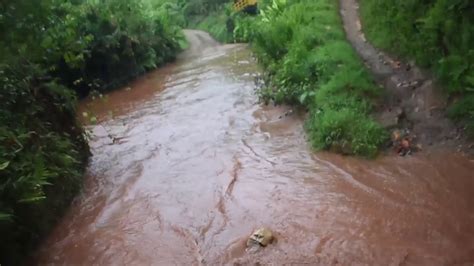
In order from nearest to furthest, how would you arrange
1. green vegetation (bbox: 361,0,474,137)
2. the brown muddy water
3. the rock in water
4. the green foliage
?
1. the brown muddy water
2. the rock in water
3. green vegetation (bbox: 361,0,474,137)
4. the green foliage

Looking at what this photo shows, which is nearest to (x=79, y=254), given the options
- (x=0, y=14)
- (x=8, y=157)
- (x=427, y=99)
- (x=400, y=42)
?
(x=8, y=157)

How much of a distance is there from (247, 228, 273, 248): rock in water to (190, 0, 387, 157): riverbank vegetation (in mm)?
2695

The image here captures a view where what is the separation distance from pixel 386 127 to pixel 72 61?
18.1ft

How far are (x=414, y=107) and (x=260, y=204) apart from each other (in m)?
3.50

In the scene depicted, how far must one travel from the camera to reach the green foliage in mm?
8211

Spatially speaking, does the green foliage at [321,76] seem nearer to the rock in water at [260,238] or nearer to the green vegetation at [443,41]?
the green vegetation at [443,41]

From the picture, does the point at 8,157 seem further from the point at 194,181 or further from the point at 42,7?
the point at 194,181

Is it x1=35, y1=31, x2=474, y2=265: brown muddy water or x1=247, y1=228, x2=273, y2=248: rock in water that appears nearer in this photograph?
x1=35, y1=31, x2=474, y2=265: brown muddy water

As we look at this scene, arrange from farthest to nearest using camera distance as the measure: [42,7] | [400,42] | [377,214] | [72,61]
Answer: [400,42] → [72,61] → [42,7] → [377,214]

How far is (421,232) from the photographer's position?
5613mm

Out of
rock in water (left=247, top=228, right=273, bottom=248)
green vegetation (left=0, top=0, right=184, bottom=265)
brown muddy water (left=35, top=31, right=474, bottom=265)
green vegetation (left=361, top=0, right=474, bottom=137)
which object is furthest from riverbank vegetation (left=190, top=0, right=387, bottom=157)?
green vegetation (left=0, top=0, right=184, bottom=265)

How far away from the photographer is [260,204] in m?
6.89

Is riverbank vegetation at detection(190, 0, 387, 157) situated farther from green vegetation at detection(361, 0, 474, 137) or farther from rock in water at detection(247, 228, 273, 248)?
rock in water at detection(247, 228, 273, 248)

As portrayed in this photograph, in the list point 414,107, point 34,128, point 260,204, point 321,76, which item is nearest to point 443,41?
point 414,107
